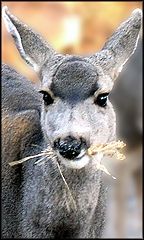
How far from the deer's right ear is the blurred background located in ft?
10.8

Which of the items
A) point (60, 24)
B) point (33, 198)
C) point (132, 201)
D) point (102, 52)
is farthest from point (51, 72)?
point (60, 24)

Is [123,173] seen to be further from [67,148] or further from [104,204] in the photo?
[67,148]

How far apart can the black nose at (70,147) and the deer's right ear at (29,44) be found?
88cm

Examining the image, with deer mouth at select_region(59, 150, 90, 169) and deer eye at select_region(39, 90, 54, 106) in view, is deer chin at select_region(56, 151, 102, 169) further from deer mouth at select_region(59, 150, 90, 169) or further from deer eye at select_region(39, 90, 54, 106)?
deer eye at select_region(39, 90, 54, 106)

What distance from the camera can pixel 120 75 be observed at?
553 inches

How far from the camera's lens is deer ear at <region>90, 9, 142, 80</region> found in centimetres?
732

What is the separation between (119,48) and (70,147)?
1.16m

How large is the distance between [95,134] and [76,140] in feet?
1.13

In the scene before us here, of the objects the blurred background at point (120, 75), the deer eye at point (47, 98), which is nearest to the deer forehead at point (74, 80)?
the deer eye at point (47, 98)

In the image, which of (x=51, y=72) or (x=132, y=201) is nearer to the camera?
(x=51, y=72)

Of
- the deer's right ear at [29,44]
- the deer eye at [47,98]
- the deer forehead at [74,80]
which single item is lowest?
the deer eye at [47,98]

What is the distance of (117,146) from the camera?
7141 millimetres

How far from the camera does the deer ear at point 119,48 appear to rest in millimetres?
7316

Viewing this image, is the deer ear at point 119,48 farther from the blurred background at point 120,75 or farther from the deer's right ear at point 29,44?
the blurred background at point 120,75
